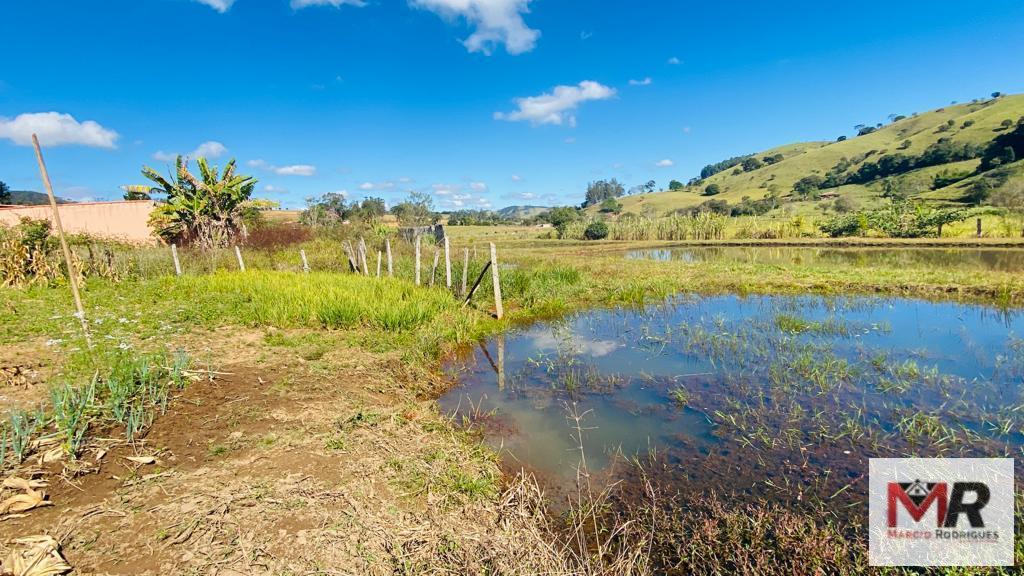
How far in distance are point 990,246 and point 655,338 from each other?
2007 cm

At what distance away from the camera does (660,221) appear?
110ft

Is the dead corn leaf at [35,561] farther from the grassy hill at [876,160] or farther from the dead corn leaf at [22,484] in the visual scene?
the grassy hill at [876,160]

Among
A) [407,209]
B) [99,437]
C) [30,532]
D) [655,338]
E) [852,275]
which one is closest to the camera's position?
[30,532]

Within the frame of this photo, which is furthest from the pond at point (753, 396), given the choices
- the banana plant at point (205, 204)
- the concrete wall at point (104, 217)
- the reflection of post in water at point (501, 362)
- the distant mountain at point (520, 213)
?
the distant mountain at point (520, 213)

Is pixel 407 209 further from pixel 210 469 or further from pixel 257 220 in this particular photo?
pixel 210 469

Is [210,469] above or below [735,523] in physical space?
above

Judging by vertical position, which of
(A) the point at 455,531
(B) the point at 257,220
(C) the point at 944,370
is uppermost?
(B) the point at 257,220

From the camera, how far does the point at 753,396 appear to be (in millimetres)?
5082

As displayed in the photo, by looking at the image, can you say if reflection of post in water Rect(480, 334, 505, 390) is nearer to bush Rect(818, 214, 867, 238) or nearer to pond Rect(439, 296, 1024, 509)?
pond Rect(439, 296, 1024, 509)

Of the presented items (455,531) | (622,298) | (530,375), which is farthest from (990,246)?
(455,531)

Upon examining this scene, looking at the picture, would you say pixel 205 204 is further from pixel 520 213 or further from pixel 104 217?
pixel 520 213

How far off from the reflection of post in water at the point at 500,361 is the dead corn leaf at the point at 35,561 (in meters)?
4.27

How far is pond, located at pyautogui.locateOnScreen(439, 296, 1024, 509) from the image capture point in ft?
12.4

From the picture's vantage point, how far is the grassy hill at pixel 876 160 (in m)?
43.2
